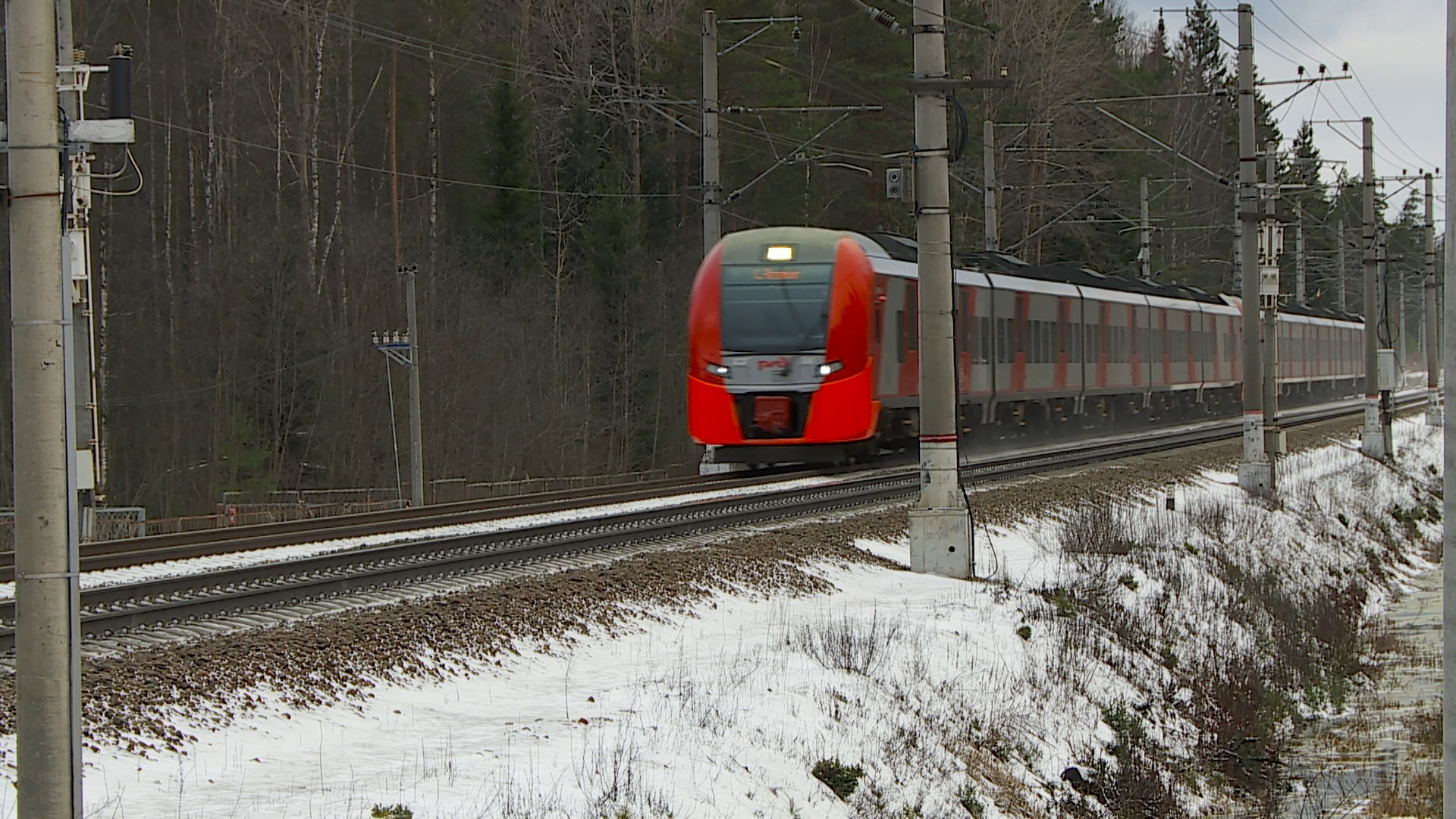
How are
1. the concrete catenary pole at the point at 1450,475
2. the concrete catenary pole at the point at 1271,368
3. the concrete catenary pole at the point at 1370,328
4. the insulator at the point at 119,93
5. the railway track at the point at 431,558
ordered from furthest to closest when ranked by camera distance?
the concrete catenary pole at the point at 1370,328
the concrete catenary pole at the point at 1271,368
the railway track at the point at 431,558
the concrete catenary pole at the point at 1450,475
the insulator at the point at 119,93

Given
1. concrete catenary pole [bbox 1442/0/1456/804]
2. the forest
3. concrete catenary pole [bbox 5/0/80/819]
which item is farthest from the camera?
the forest

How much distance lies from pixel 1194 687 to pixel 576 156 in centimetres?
4021

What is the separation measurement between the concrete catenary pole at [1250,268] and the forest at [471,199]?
14008mm

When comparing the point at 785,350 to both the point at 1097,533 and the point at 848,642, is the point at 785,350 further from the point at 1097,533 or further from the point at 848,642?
the point at 848,642

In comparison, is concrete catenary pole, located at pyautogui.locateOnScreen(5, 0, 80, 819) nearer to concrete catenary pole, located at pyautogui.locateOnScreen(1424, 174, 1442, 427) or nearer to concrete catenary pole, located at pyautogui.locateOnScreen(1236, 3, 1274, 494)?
concrete catenary pole, located at pyautogui.locateOnScreen(1236, 3, 1274, 494)

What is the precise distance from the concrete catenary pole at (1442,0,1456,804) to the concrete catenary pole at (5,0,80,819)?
4.87 meters

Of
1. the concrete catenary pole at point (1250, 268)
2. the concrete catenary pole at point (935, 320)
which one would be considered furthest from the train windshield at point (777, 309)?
the concrete catenary pole at point (935, 320)

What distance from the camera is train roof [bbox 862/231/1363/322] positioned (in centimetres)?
2616

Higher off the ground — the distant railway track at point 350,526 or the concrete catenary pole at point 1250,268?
the concrete catenary pole at point 1250,268

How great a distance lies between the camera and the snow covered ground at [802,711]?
7.68 meters

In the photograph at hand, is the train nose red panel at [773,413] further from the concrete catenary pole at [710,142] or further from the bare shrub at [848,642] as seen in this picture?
the bare shrub at [848,642]

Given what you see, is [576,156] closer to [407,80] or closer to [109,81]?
[407,80]

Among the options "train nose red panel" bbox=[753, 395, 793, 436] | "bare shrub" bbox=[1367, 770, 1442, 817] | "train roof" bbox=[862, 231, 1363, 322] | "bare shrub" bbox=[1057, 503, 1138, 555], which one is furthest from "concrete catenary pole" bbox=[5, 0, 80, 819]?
"train nose red panel" bbox=[753, 395, 793, 436]

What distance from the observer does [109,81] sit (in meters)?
6.38
